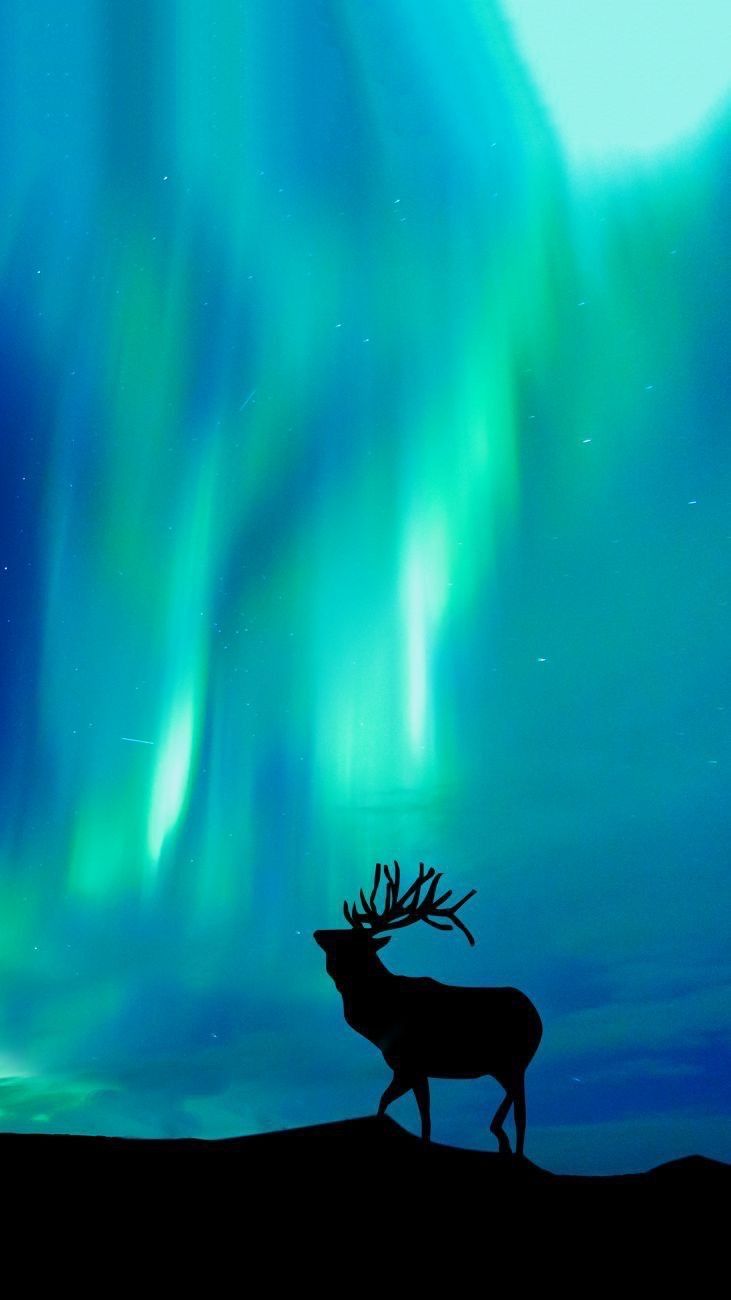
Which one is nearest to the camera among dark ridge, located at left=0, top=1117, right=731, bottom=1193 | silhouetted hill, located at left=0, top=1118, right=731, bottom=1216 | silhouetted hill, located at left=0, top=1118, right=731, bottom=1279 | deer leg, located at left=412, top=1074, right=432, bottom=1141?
silhouetted hill, located at left=0, top=1118, right=731, bottom=1279

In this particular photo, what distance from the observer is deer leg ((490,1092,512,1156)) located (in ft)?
26.5

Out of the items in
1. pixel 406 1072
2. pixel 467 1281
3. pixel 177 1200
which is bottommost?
pixel 467 1281

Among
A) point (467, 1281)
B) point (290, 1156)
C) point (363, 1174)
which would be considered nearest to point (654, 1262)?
point (467, 1281)

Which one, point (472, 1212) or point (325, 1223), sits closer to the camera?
point (325, 1223)

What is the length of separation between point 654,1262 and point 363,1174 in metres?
2.02

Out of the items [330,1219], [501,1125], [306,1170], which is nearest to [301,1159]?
[306,1170]

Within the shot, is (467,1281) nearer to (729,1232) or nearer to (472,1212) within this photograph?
(472,1212)

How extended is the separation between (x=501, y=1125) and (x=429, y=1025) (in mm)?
1067

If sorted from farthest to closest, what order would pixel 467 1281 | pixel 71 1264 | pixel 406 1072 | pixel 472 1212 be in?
pixel 406 1072, pixel 472 1212, pixel 467 1281, pixel 71 1264

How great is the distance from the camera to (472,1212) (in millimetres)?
7004

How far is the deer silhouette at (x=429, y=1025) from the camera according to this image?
8031 mm

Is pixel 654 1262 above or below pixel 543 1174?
below

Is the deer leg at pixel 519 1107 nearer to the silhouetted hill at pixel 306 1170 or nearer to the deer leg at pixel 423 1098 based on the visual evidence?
the silhouetted hill at pixel 306 1170

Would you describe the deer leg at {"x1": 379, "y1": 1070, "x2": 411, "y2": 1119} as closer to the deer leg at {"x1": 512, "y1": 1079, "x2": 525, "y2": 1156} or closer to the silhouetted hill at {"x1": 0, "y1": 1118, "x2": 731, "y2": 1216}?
the silhouetted hill at {"x1": 0, "y1": 1118, "x2": 731, "y2": 1216}
